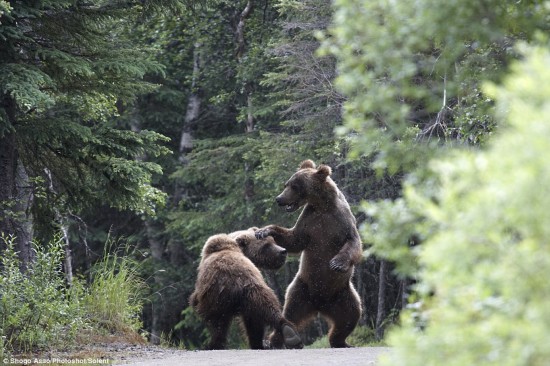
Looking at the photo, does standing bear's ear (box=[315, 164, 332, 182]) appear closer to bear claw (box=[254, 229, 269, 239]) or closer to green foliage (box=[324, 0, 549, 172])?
bear claw (box=[254, 229, 269, 239])

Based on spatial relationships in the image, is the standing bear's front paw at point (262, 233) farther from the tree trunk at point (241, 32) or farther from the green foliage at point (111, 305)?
the tree trunk at point (241, 32)

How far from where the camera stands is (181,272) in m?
22.9

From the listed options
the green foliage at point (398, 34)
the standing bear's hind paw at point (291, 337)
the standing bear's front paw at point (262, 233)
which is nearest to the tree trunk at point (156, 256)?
the standing bear's front paw at point (262, 233)

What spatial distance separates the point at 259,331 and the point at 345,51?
572 cm

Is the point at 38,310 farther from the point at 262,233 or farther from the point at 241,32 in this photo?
the point at 241,32

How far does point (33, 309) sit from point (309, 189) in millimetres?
3476

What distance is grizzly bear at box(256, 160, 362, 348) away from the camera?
32.7 feet

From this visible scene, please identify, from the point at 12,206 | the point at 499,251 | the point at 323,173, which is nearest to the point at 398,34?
the point at 499,251

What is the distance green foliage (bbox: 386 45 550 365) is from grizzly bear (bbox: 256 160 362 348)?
23.0ft

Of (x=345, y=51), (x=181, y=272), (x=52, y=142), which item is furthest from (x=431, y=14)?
(x=181, y=272)

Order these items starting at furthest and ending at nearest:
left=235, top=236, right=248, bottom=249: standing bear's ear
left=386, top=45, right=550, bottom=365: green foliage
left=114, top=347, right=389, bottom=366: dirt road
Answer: left=235, top=236, right=248, bottom=249: standing bear's ear < left=114, top=347, right=389, bottom=366: dirt road < left=386, top=45, right=550, bottom=365: green foliage

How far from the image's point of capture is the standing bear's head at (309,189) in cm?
1004

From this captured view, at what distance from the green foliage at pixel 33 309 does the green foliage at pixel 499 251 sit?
5861mm

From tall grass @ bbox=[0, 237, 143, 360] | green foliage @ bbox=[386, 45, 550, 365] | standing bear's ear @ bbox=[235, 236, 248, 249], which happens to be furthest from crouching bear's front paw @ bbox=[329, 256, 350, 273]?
green foliage @ bbox=[386, 45, 550, 365]
